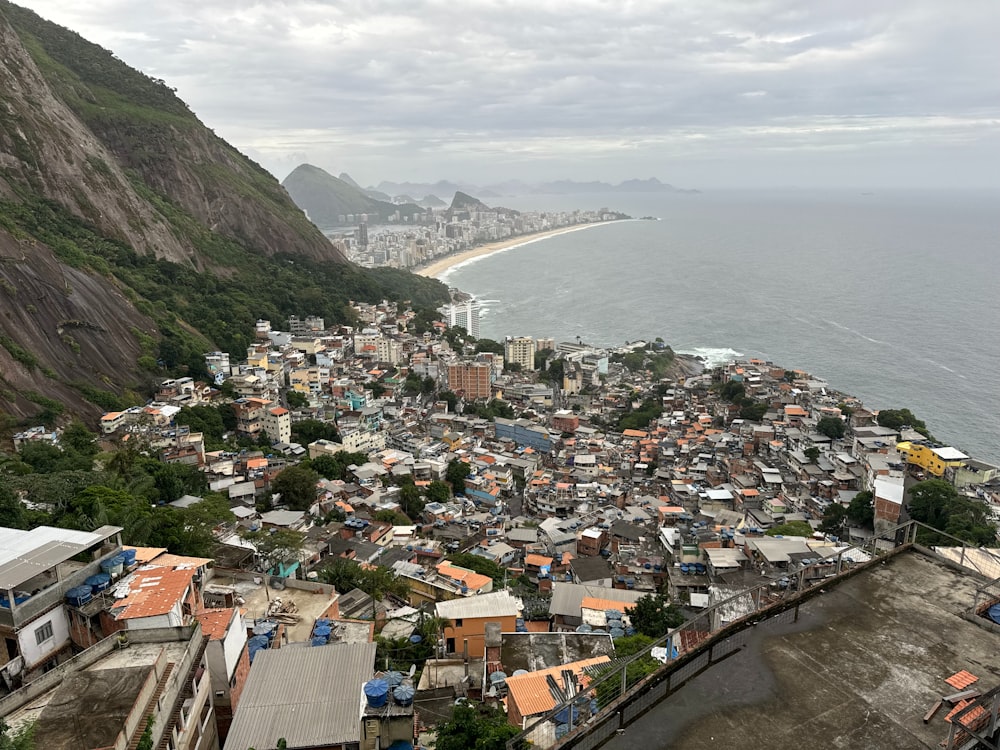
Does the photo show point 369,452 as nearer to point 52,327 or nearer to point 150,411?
point 150,411

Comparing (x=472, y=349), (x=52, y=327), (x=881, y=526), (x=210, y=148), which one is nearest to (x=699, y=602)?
(x=881, y=526)

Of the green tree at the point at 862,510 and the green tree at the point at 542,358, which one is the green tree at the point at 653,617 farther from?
the green tree at the point at 542,358

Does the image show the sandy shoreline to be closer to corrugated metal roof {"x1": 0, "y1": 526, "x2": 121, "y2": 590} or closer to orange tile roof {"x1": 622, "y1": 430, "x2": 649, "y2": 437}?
orange tile roof {"x1": 622, "y1": 430, "x2": 649, "y2": 437}

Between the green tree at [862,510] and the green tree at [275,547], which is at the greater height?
the green tree at [275,547]

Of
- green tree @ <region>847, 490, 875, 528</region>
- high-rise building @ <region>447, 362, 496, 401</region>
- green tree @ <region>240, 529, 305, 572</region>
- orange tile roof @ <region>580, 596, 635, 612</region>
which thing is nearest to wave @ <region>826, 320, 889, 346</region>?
high-rise building @ <region>447, 362, 496, 401</region>

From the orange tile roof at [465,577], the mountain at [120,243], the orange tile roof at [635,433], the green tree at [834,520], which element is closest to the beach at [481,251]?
the mountain at [120,243]

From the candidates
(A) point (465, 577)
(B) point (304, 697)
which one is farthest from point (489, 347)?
(B) point (304, 697)

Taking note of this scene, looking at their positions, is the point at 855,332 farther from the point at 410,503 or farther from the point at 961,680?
the point at 961,680
